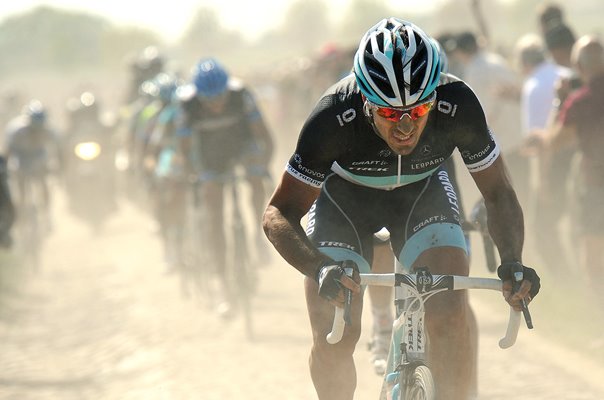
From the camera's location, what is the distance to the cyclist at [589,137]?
30.9 ft

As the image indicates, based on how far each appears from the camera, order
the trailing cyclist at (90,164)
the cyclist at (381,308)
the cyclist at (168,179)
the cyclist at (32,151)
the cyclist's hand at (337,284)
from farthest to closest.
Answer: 1. the trailing cyclist at (90,164)
2. the cyclist at (32,151)
3. the cyclist at (168,179)
4. the cyclist at (381,308)
5. the cyclist's hand at (337,284)

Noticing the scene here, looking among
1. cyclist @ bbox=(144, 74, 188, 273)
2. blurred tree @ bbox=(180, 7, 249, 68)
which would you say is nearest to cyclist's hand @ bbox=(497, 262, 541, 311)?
cyclist @ bbox=(144, 74, 188, 273)

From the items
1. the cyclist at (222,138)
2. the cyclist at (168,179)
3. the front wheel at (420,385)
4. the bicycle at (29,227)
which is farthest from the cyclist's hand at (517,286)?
the bicycle at (29,227)

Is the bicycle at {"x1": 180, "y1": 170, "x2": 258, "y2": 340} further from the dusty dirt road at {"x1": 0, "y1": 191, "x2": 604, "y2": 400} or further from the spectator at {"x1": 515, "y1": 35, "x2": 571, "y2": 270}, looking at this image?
the spectator at {"x1": 515, "y1": 35, "x2": 571, "y2": 270}

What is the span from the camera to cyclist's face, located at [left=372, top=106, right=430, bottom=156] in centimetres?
507

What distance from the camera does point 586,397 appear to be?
26.2 ft

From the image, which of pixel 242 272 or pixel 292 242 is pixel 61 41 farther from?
pixel 292 242

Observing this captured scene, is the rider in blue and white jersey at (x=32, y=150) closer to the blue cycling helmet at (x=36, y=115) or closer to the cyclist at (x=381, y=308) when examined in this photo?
the blue cycling helmet at (x=36, y=115)

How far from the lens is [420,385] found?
4996 millimetres

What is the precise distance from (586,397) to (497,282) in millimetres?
3468

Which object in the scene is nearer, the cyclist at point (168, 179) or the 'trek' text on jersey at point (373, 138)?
the 'trek' text on jersey at point (373, 138)

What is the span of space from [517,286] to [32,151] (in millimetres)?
14281

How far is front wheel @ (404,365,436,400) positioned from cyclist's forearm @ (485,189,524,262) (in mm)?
669

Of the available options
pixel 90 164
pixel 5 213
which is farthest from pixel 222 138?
pixel 90 164
